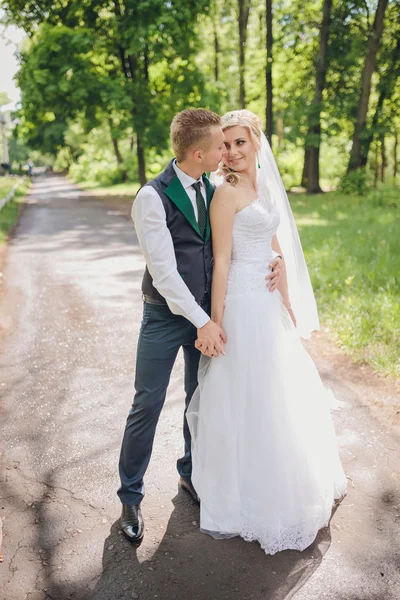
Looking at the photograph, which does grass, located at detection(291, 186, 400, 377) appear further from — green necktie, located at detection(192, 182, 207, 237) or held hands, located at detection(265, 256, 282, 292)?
green necktie, located at detection(192, 182, 207, 237)

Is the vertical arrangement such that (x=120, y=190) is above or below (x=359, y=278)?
below

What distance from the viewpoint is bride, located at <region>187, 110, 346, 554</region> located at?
2916mm

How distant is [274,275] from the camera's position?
3127 millimetres

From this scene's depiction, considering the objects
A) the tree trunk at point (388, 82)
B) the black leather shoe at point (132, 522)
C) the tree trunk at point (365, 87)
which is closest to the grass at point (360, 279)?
the black leather shoe at point (132, 522)

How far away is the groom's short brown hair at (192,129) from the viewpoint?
2.62 m

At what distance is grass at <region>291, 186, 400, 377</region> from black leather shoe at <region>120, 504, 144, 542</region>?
3.06m

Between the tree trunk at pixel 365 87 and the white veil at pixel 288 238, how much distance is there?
61.4 ft

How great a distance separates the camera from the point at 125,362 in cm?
560

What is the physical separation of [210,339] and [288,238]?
1212 millimetres

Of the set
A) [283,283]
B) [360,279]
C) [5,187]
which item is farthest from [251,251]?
[5,187]

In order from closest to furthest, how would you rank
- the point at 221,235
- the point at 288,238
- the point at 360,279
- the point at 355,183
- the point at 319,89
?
1. the point at 221,235
2. the point at 288,238
3. the point at 360,279
4. the point at 355,183
5. the point at 319,89

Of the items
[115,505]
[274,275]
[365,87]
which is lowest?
[115,505]

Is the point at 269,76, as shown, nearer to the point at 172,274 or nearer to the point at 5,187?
the point at 5,187

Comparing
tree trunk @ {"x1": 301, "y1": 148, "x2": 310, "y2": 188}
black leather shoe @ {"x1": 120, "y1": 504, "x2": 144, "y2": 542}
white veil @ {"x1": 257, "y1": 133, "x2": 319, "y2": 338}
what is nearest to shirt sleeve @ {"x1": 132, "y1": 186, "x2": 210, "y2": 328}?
white veil @ {"x1": 257, "y1": 133, "x2": 319, "y2": 338}
